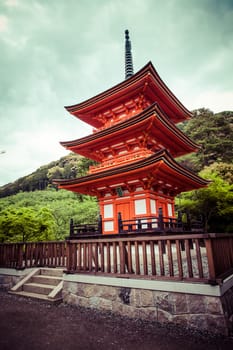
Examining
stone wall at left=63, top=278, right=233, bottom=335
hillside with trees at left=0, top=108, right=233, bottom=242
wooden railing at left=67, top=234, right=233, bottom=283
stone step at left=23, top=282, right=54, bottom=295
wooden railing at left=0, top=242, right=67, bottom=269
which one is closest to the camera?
stone wall at left=63, top=278, right=233, bottom=335

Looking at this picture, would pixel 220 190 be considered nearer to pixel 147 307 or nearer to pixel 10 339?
pixel 147 307

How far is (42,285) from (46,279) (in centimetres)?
26

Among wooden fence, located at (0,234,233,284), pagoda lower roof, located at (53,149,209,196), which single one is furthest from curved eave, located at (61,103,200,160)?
wooden fence, located at (0,234,233,284)

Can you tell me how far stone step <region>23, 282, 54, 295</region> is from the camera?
23.8 ft

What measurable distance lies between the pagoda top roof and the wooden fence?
854 cm

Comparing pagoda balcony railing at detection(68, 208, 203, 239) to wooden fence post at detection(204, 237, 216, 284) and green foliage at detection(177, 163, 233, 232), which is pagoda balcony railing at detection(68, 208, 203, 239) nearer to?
wooden fence post at detection(204, 237, 216, 284)

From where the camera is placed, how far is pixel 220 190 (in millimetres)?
19922

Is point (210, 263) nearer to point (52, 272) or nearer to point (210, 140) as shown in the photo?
point (52, 272)

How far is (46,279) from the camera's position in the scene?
7.87 meters

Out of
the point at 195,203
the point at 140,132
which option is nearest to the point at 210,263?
the point at 140,132

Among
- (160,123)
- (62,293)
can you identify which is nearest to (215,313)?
(62,293)

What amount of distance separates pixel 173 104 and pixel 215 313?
12.3 m

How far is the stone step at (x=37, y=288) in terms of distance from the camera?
7.25 metres

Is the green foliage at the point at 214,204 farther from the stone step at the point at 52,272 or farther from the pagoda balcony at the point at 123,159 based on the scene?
the stone step at the point at 52,272
